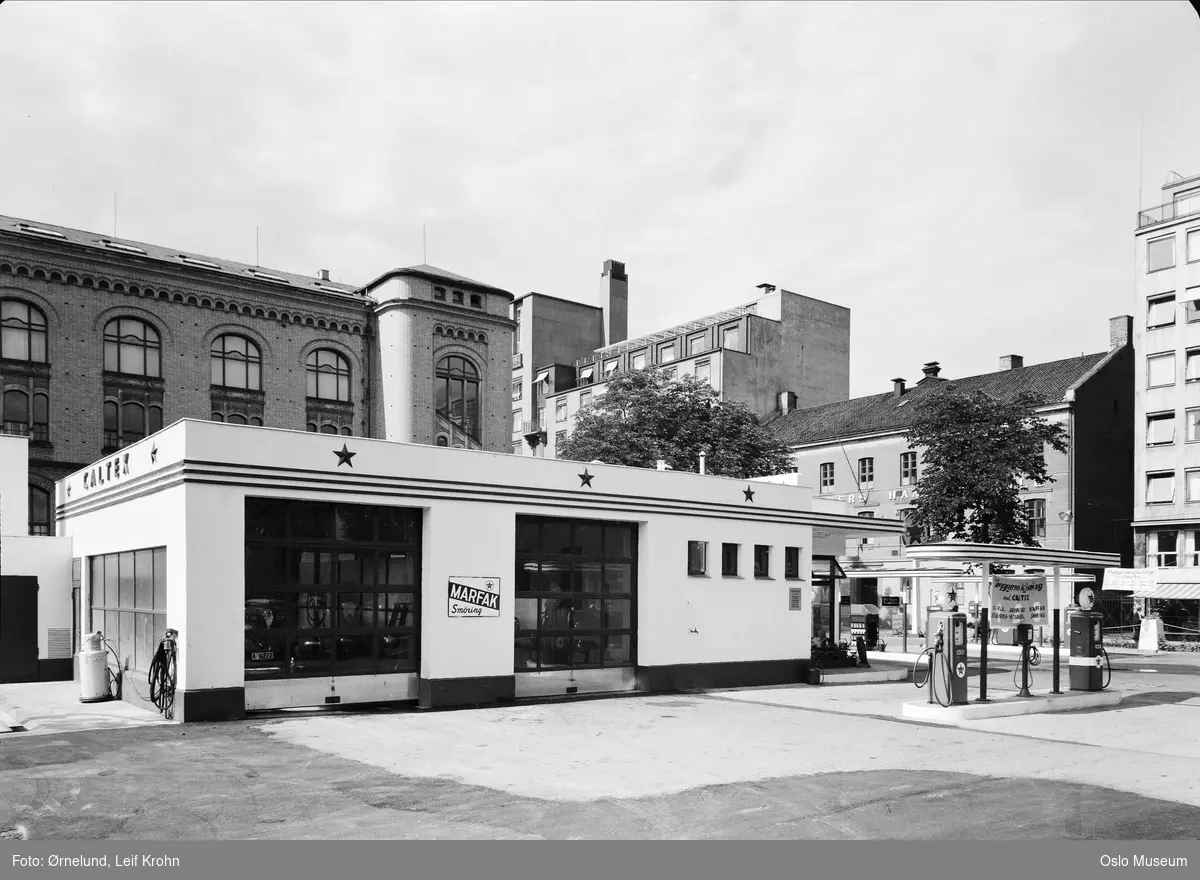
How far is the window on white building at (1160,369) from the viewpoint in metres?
50.3

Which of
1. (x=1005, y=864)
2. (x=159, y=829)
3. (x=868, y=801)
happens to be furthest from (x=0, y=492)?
(x=1005, y=864)

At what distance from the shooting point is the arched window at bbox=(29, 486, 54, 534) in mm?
37656

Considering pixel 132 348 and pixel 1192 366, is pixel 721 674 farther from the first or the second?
pixel 1192 366

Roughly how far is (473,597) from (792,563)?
8724 mm

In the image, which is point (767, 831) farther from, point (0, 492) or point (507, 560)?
point (0, 492)

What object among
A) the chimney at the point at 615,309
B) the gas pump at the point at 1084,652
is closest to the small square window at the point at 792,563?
the gas pump at the point at 1084,652

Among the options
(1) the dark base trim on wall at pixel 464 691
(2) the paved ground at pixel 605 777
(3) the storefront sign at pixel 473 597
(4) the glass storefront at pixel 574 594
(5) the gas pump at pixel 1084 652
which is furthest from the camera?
(5) the gas pump at pixel 1084 652

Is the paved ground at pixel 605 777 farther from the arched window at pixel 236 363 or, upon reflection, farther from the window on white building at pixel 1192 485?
the window on white building at pixel 1192 485

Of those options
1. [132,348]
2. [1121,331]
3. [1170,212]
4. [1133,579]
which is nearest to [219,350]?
[132,348]

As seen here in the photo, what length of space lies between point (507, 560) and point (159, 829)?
425 inches

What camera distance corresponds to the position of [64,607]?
23406 mm

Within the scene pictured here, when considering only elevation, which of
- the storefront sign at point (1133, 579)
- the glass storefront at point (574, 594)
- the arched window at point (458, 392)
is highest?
the arched window at point (458, 392)

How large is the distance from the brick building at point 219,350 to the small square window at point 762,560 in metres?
24.9

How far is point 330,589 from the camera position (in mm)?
17562
